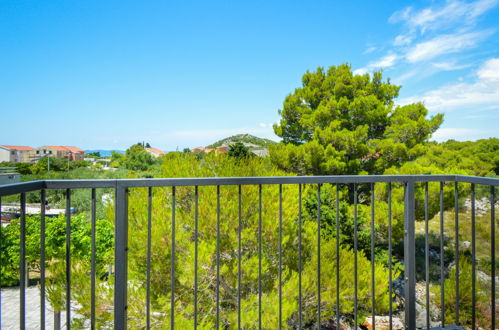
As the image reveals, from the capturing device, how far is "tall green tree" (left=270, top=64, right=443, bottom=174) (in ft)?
37.1

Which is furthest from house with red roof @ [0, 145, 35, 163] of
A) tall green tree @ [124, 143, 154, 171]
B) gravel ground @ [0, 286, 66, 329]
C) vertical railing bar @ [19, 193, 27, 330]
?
vertical railing bar @ [19, 193, 27, 330]

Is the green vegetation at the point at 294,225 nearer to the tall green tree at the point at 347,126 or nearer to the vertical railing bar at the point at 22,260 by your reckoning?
the tall green tree at the point at 347,126

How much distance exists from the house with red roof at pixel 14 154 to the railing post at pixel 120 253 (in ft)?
184

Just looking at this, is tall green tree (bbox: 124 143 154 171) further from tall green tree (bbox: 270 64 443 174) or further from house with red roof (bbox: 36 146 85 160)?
tall green tree (bbox: 270 64 443 174)

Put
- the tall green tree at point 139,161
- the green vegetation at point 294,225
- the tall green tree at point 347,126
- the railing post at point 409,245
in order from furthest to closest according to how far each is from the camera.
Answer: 1. the tall green tree at point 139,161
2. the tall green tree at point 347,126
3. the green vegetation at point 294,225
4. the railing post at point 409,245

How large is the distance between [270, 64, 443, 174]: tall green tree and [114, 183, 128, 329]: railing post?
10.3 metres

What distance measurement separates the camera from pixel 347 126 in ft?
41.1

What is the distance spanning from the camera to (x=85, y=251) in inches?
392

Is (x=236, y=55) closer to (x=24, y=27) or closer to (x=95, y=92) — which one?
(x=95, y=92)

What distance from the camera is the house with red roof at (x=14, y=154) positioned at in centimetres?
4606

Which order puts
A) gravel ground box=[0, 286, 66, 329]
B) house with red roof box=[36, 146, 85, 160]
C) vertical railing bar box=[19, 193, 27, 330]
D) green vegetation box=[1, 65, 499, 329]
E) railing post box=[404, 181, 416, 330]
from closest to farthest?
vertical railing bar box=[19, 193, 27, 330]
railing post box=[404, 181, 416, 330]
green vegetation box=[1, 65, 499, 329]
gravel ground box=[0, 286, 66, 329]
house with red roof box=[36, 146, 85, 160]

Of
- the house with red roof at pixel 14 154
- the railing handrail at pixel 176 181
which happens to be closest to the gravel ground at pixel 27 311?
the railing handrail at pixel 176 181

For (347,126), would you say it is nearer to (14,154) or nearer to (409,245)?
(409,245)

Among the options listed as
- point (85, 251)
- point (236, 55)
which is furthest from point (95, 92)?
point (85, 251)
